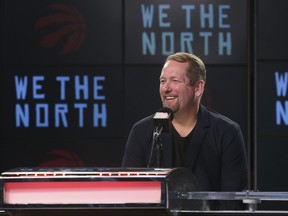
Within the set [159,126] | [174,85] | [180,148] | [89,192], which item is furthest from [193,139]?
[89,192]

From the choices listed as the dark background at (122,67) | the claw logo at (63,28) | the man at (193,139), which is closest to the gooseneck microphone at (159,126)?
the man at (193,139)

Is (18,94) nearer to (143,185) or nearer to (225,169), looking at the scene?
(225,169)

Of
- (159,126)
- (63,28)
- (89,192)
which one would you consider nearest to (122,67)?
(63,28)

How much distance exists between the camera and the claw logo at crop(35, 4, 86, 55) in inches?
211

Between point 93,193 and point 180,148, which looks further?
point 180,148

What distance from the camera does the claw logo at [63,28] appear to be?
5355mm

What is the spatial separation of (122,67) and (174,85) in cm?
241

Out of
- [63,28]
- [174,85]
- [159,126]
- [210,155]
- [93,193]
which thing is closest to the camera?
[93,193]

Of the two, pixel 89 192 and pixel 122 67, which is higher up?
pixel 122 67

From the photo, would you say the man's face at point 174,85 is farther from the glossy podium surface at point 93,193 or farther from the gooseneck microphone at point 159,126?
the glossy podium surface at point 93,193

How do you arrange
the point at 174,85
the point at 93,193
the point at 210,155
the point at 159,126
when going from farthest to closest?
the point at 174,85
the point at 210,155
the point at 159,126
the point at 93,193

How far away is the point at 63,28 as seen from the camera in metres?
5.36

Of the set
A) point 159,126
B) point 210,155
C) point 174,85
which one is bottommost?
point 210,155

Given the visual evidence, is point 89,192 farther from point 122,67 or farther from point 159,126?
point 122,67
